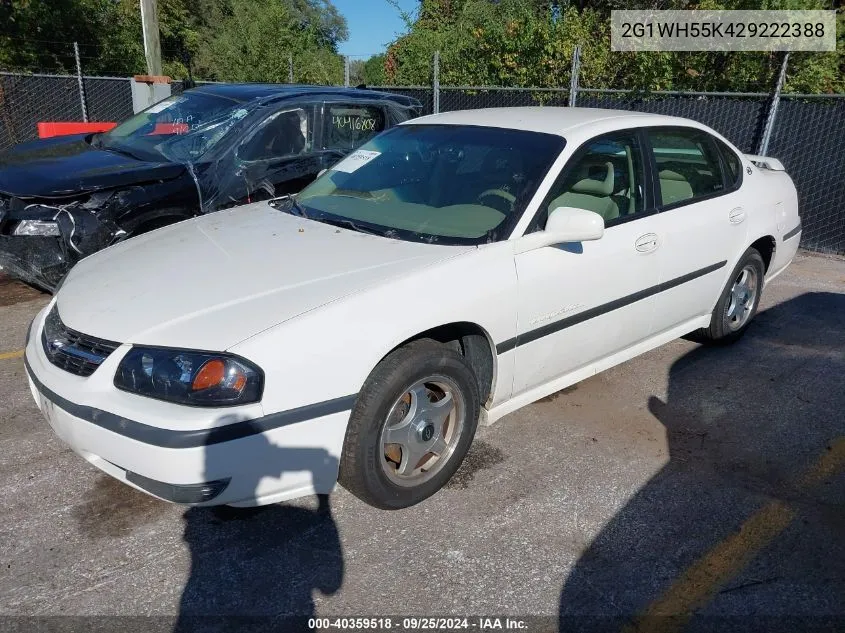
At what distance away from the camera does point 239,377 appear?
237 centimetres

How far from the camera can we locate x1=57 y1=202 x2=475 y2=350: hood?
2.52 meters

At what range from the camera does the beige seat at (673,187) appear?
4.06 m

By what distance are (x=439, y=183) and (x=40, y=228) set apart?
2.76m

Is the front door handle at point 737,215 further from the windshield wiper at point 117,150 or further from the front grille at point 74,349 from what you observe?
the windshield wiper at point 117,150

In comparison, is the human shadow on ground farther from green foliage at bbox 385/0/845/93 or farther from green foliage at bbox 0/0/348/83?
green foliage at bbox 0/0/348/83

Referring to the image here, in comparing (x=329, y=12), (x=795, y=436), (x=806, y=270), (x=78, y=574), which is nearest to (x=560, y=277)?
(x=795, y=436)

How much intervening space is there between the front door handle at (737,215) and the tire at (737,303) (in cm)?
30

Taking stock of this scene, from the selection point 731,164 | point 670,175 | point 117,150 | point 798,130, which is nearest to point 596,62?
point 798,130

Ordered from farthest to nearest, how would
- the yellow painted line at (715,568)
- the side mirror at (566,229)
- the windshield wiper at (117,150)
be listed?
the windshield wiper at (117,150), the side mirror at (566,229), the yellow painted line at (715,568)

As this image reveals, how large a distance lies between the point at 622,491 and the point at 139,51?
71.0ft

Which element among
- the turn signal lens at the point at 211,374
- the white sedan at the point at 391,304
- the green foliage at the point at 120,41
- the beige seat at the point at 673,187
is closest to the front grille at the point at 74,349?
the white sedan at the point at 391,304

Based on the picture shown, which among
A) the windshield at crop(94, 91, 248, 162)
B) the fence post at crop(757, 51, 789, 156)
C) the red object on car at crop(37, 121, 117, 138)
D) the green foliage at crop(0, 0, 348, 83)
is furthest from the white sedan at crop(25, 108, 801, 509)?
the green foliage at crop(0, 0, 348, 83)

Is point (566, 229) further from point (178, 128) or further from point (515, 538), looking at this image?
point (178, 128)

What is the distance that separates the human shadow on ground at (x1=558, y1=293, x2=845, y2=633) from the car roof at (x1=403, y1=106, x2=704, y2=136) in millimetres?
1648
